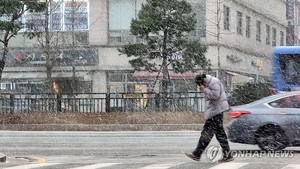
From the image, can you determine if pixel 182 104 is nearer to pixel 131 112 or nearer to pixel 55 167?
pixel 131 112

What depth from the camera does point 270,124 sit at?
13.2 m

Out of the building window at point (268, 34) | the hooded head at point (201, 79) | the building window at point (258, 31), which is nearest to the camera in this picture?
the hooded head at point (201, 79)

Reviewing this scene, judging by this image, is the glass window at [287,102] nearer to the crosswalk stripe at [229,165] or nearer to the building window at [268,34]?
the crosswalk stripe at [229,165]

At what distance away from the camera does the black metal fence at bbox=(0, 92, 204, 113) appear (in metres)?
25.7

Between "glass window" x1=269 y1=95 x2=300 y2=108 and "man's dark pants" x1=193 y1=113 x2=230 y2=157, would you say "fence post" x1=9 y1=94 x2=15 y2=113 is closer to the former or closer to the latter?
"glass window" x1=269 y1=95 x2=300 y2=108

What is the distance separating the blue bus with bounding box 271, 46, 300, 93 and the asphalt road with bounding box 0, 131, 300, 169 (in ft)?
31.4

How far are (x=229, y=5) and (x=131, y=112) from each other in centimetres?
2184

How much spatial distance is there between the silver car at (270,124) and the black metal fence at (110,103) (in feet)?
40.1

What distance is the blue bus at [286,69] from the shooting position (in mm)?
25172

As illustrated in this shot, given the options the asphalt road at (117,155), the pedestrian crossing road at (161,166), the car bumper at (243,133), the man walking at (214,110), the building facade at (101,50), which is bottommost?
the asphalt road at (117,155)

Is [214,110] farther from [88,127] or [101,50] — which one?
[101,50]

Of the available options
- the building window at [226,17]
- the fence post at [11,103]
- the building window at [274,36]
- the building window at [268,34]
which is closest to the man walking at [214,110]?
the fence post at [11,103]

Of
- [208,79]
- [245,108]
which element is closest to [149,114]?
[245,108]

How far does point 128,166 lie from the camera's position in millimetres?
10672
